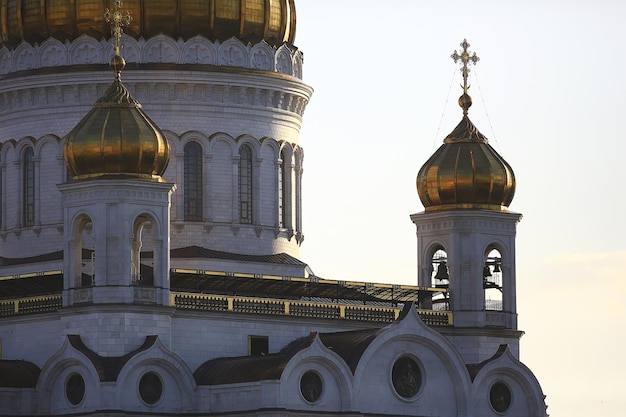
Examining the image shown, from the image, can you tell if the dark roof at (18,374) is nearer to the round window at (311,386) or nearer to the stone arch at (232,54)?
the round window at (311,386)

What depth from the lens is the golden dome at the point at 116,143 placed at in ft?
216

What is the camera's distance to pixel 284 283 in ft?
230

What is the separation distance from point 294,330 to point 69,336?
646cm

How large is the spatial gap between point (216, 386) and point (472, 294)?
29.9 ft

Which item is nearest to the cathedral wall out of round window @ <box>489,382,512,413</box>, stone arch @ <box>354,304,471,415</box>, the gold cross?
stone arch @ <box>354,304,471,415</box>

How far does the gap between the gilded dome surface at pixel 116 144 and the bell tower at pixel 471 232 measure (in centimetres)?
935

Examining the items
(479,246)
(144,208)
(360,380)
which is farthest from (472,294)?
(144,208)

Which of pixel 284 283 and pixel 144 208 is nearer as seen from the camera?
pixel 144 208

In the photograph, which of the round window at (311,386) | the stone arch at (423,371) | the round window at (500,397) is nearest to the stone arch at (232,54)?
the stone arch at (423,371)

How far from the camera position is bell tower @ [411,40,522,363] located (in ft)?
236

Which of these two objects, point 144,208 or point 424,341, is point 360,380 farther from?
point 144,208

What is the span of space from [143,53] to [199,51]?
1.55 m

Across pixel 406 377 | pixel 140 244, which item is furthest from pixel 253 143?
pixel 406 377

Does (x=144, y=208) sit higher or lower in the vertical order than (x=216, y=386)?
higher
